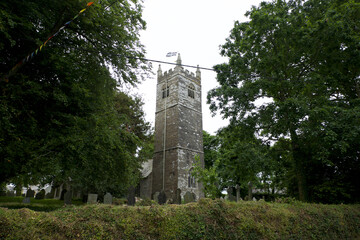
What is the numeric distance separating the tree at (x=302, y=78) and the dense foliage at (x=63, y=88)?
481 cm

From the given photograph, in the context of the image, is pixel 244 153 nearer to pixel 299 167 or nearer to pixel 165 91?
pixel 299 167

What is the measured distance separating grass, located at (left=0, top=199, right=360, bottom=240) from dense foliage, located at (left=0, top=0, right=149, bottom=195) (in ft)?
14.9

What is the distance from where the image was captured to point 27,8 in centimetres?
654

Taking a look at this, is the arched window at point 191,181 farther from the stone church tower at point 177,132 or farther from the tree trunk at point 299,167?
the tree trunk at point 299,167

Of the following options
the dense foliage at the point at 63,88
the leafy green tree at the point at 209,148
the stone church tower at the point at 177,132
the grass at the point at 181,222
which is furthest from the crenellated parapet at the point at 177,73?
the grass at the point at 181,222

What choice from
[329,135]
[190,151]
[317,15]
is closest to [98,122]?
[329,135]

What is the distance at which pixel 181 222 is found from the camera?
4.64 m

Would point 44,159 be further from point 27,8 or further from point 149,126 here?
point 149,126

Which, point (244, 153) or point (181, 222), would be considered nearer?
point (181, 222)

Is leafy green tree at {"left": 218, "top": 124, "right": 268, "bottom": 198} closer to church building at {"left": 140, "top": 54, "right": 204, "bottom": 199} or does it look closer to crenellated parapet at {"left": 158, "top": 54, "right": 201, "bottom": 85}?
church building at {"left": 140, "top": 54, "right": 204, "bottom": 199}

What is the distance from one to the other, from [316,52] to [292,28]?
1.80 meters

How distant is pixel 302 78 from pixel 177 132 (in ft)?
57.5

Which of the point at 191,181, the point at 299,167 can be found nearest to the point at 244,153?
the point at 299,167

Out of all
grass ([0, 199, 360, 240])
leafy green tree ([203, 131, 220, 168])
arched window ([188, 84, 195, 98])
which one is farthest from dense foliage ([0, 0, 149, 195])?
leafy green tree ([203, 131, 220, 168])
